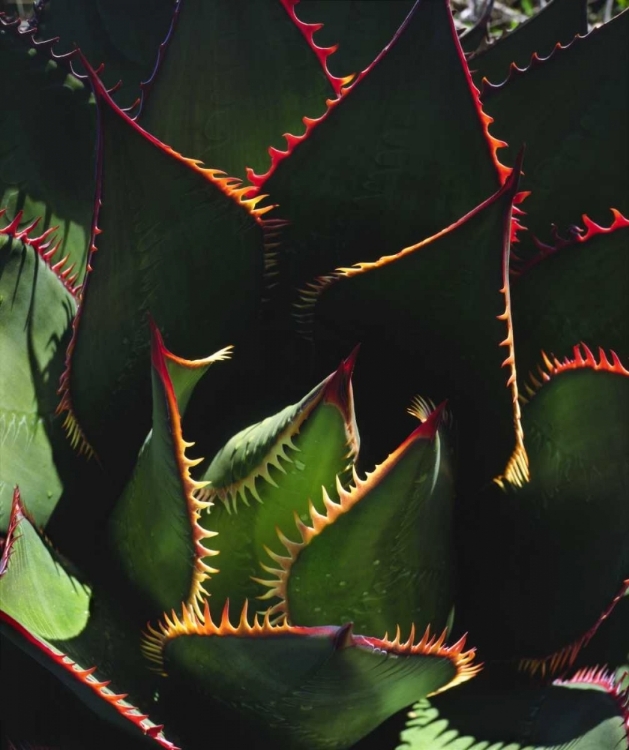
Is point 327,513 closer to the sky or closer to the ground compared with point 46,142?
closer to the ground

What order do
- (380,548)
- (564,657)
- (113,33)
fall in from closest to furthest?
(380,548) < (564,657) < (113,33)

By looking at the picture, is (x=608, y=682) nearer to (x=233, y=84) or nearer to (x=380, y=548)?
(x=380, y=548)

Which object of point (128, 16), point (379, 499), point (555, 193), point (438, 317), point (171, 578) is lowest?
point (171, 578)

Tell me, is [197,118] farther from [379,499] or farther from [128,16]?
[379,499]

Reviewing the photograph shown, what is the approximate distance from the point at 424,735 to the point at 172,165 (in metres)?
0.57

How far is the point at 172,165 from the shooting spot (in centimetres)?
89

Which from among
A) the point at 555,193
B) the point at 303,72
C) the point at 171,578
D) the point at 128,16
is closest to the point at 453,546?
the point at 171,578

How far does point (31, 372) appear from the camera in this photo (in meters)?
0.96

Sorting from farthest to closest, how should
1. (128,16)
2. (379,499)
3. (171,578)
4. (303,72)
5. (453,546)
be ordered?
(128,16)
(303,72)
(453,546)
(171,578)
(379,499)

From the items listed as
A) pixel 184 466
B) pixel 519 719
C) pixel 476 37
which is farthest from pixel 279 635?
pixel 476 37

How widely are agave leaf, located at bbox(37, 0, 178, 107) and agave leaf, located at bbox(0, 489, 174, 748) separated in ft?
1.95

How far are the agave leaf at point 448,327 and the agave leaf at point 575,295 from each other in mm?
109

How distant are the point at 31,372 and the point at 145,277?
149 millimetres

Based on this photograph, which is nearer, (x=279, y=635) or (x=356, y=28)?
(x=279, y=635)
